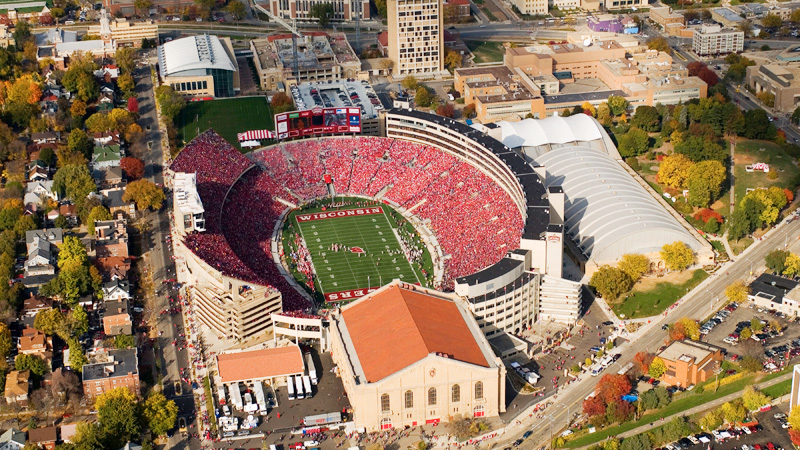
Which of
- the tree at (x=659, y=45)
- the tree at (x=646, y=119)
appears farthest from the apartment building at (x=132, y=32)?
the tree at (x=646, y=119)

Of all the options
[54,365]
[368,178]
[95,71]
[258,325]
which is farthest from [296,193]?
[95,71]

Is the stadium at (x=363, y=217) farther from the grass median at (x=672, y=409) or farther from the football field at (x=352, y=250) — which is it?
the grass median at (x=672, y=409)

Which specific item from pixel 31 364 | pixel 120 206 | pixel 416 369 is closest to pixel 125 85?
pixel 120 206

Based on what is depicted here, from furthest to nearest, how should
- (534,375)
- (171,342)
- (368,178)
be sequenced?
(368,178) < (171,342) < (534,375)

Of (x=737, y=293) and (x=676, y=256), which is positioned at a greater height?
(x=676, y=256)

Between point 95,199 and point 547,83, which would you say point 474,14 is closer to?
point 547,83

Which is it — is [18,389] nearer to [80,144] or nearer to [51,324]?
[51,324]

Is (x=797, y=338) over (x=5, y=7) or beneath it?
beneath
